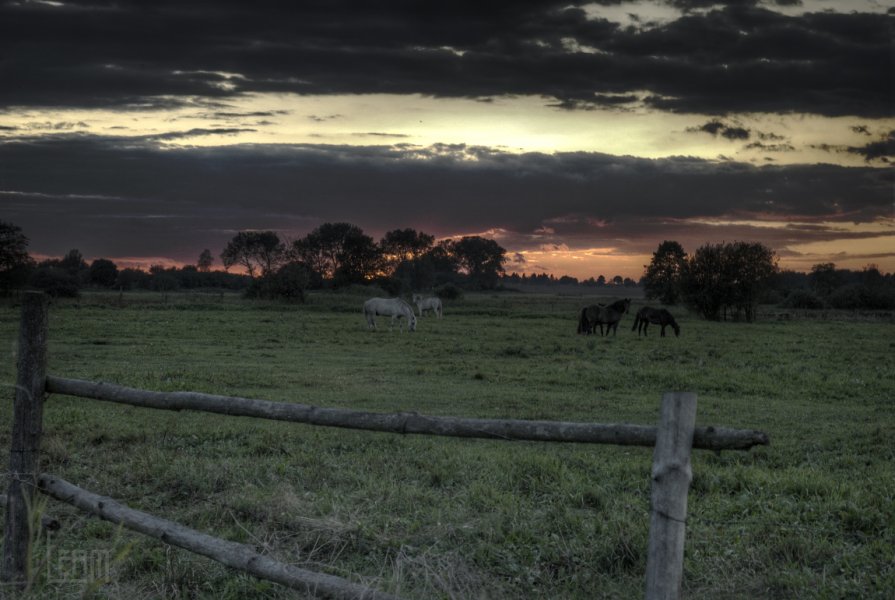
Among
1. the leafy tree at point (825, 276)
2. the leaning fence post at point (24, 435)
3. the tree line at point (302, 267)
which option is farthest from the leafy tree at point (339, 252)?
the leaning fence post at point (24, 435)

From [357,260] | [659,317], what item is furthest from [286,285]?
[357,260]

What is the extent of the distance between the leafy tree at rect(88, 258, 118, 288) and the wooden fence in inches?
3821

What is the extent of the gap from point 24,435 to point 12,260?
2227 inches

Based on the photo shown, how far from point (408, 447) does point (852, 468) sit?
5.97 meters

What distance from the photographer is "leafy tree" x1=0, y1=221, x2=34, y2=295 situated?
171 feet

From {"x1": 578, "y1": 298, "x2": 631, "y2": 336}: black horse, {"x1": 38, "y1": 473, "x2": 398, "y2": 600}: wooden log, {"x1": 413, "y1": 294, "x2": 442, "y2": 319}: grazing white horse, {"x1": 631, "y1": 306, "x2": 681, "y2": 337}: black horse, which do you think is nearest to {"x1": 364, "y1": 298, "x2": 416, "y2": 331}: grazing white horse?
{"x1": 578, "y1": 298, "x2": 631, "y2": 336}: black horse

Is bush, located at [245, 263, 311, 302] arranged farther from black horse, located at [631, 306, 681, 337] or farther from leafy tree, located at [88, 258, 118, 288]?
leafy tree, located at [88, 258, 118, 288]

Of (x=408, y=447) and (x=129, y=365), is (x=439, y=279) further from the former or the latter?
(x=408, y=447)

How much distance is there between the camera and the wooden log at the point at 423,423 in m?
3.35

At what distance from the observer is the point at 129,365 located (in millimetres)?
19109

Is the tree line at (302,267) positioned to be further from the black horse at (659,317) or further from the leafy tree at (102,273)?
the black horse at (659,317)

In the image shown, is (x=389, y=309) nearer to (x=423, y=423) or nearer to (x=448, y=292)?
(x=423, y=423)

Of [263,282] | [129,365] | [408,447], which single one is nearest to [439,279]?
[263,282]

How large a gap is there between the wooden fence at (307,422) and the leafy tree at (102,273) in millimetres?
97062
